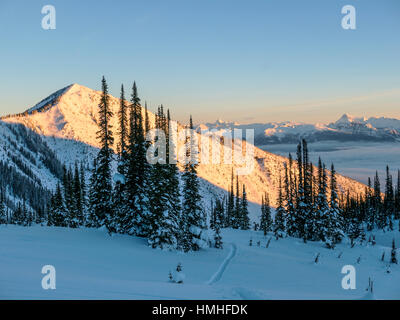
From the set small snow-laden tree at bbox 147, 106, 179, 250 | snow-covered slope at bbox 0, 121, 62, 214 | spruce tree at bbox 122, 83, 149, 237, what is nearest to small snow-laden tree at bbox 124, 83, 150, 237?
spruce tree at bbox 122, 83, 149, 237

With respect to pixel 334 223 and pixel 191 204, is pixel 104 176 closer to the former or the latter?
pixel 191 204

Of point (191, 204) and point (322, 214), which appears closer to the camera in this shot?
point (191, 204)

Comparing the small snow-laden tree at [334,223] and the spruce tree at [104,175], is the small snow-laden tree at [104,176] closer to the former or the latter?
the spruce tree at [104,175]

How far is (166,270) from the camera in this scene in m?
16.2

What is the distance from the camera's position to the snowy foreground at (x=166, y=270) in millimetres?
9742

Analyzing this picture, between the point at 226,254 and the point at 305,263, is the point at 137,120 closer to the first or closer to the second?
the point at 226,254

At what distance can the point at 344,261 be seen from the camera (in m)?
24.0

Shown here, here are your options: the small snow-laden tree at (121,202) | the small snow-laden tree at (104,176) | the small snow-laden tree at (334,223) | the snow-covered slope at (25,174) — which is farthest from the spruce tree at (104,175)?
the snow-covered slope at (25,174)

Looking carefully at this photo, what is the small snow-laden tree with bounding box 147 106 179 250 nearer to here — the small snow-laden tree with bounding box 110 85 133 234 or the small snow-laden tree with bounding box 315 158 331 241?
the small snow-laden tree with bounding box 110 85 133 234

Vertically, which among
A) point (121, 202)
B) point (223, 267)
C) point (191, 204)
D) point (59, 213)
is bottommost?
point (59, 213)

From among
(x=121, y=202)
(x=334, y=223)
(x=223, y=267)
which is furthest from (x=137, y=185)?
(x=334, y=223)

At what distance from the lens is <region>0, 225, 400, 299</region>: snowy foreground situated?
974cm

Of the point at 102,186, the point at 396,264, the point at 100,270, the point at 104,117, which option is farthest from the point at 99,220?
the point at 396,264
